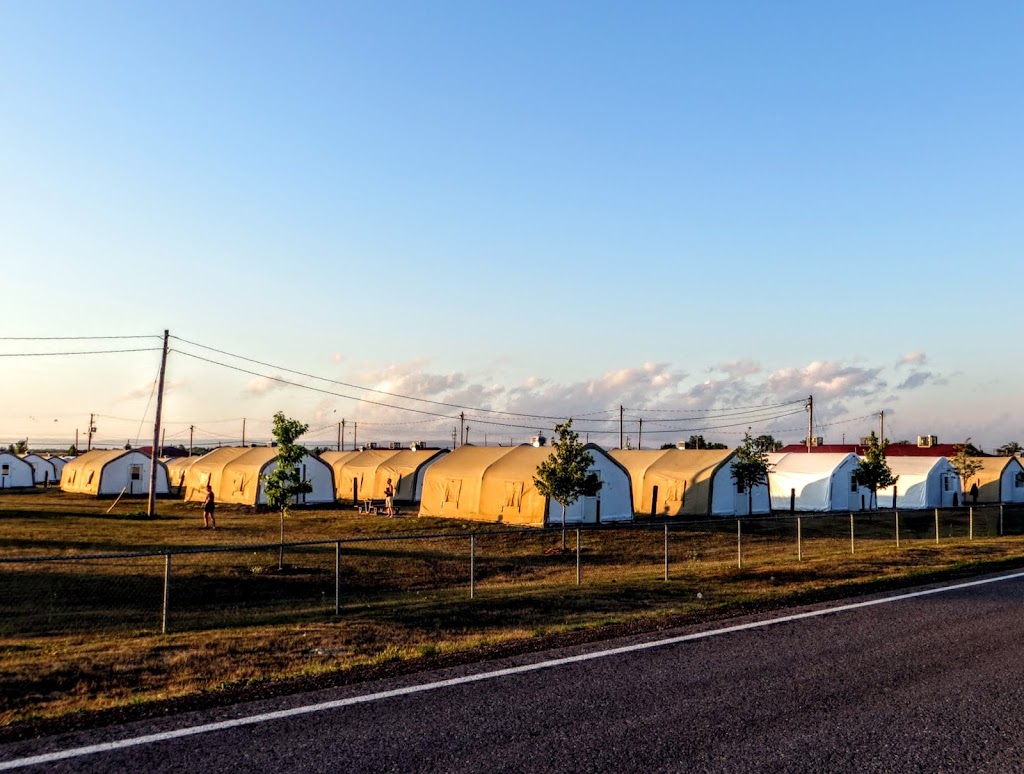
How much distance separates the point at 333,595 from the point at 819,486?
1490 inches

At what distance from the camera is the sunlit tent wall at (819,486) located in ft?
161

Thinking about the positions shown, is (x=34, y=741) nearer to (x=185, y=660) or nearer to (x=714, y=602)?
(x=185, y=660)

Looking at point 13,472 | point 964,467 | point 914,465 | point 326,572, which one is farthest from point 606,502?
point 13,472

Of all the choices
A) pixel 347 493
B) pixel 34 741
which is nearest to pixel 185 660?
pixel 34 741

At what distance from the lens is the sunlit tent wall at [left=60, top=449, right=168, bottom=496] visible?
59.9 meters

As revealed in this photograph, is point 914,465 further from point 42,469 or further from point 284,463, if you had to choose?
point 42,469

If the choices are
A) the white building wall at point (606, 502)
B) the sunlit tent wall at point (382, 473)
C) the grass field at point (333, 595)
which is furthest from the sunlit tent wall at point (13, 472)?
the white building wall at point (606, 502)

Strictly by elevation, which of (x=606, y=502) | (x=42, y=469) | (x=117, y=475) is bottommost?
(x=606, y=502)

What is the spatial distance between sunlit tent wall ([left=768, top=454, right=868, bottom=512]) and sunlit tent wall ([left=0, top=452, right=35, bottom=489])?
221ft

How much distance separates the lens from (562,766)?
610 centimetres

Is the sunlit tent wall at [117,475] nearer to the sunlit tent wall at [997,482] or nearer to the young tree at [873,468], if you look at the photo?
the young tree at [873,468]

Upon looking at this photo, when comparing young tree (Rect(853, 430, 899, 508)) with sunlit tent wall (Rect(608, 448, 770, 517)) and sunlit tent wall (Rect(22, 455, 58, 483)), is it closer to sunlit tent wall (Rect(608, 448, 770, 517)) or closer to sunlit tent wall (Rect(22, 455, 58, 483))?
sunlit tent wall (Rect(608, 448, 770, 517))

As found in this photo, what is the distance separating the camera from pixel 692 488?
144ft

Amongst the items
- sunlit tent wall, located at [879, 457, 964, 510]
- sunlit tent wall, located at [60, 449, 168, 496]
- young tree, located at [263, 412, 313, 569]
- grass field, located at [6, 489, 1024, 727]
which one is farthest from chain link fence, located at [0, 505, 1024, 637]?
sunlit tent wall, located at [60, 449, 168, 496]
